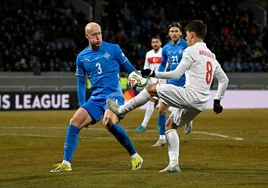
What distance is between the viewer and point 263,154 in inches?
555

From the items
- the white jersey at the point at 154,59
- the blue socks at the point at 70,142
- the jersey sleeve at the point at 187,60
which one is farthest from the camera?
the white jersey at the point at 154,59

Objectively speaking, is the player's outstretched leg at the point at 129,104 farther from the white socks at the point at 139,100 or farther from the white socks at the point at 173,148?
the white socks at the point at 173,148

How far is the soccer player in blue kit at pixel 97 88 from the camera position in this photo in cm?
1123

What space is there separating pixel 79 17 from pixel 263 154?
25295mm

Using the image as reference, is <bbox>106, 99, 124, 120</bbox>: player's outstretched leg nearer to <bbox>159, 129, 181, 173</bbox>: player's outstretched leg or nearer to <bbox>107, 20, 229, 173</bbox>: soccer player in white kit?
<bbox>107, 20, 229, 173</bbox>: soccer player in white kit

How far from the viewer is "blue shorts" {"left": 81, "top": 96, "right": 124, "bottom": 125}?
11250 mm

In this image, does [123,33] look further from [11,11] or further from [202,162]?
[202,162]

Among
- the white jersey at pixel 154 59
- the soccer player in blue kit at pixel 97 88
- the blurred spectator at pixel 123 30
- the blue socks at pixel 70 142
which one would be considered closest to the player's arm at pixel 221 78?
the soccer player in blue kit at pixel 97 88

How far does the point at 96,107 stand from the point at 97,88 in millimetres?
342

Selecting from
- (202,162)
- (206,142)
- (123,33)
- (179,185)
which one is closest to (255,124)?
(206,142)

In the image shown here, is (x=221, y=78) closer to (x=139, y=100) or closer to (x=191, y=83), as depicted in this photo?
(x=191, y=83)

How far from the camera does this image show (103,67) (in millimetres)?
11461

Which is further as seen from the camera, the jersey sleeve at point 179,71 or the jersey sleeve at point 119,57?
the jersey sleeve at point 119,57

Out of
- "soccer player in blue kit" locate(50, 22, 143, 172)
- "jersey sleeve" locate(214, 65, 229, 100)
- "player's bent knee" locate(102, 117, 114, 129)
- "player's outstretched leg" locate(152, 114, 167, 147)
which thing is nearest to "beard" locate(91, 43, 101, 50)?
"soccer player in blue kit" locate(50, 22, 143, 172)
